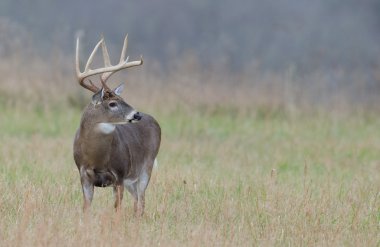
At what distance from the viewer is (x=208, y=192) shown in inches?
364

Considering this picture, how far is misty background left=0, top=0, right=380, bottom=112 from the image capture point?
18.9 m

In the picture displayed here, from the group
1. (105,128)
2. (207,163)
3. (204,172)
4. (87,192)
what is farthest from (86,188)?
(207,163)

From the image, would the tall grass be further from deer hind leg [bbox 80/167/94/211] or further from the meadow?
deer hind leg [bbox 80/167/94/211]

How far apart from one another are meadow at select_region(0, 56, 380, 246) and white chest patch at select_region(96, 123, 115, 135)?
583mm

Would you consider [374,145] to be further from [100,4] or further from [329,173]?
[100,4]

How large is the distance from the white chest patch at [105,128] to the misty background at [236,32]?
9.26 m

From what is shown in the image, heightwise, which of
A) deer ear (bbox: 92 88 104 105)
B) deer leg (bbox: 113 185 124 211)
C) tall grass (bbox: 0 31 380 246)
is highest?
deer ear (bbox: 92 88 104 105)

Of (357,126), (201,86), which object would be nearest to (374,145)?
(357,126)

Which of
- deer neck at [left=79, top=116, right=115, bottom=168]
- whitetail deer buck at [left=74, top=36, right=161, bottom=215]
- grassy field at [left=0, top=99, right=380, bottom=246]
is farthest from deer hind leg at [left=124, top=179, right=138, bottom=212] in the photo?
deer neck at [left=79, top=116, right=115, bottom=168]

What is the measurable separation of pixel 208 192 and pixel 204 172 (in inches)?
61.3

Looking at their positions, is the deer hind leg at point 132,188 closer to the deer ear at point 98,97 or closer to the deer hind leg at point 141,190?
the deer hind leg at point 141,190

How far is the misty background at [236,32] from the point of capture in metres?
18.9

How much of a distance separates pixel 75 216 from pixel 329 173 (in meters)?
4.39

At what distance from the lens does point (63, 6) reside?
22.8 meters
